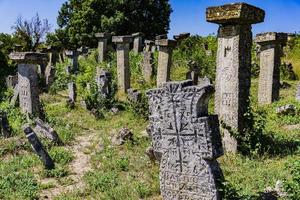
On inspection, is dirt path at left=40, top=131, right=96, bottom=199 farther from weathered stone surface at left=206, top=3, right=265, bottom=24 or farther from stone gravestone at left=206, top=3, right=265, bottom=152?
weathered stone surface at left=206, top=3, right=265, bottom=24

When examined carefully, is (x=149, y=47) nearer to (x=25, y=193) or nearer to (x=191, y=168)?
(x=25, y=193)

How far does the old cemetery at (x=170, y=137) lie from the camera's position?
6500mm

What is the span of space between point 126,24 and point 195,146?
33897 millimetres

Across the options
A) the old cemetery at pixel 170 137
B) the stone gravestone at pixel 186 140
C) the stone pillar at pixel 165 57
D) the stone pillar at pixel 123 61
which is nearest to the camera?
the stone gravestone at pixel 186 140

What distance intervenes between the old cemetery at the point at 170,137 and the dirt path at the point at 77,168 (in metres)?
0.02

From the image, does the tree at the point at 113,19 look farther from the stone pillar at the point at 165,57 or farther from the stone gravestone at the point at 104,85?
the stone gravestone at the point at 104,85

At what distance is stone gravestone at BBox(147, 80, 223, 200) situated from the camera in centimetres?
636

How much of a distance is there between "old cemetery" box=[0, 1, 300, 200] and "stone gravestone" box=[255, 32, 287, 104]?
32 mm

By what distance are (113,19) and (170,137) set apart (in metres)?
32.6

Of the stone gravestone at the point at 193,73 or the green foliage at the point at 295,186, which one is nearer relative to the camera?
the green foliage at the point at 295,186

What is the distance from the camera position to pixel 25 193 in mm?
8461

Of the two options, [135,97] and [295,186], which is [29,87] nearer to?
[135,97]

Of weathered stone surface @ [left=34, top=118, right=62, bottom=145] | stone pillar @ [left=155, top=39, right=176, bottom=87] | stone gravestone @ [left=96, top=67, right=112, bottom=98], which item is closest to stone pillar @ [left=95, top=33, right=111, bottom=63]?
stone pillar @ [left=155, top=39, right=176, bottom=87]

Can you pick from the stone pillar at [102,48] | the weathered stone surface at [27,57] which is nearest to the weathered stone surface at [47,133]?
the weathered stone surface at [27,57]
